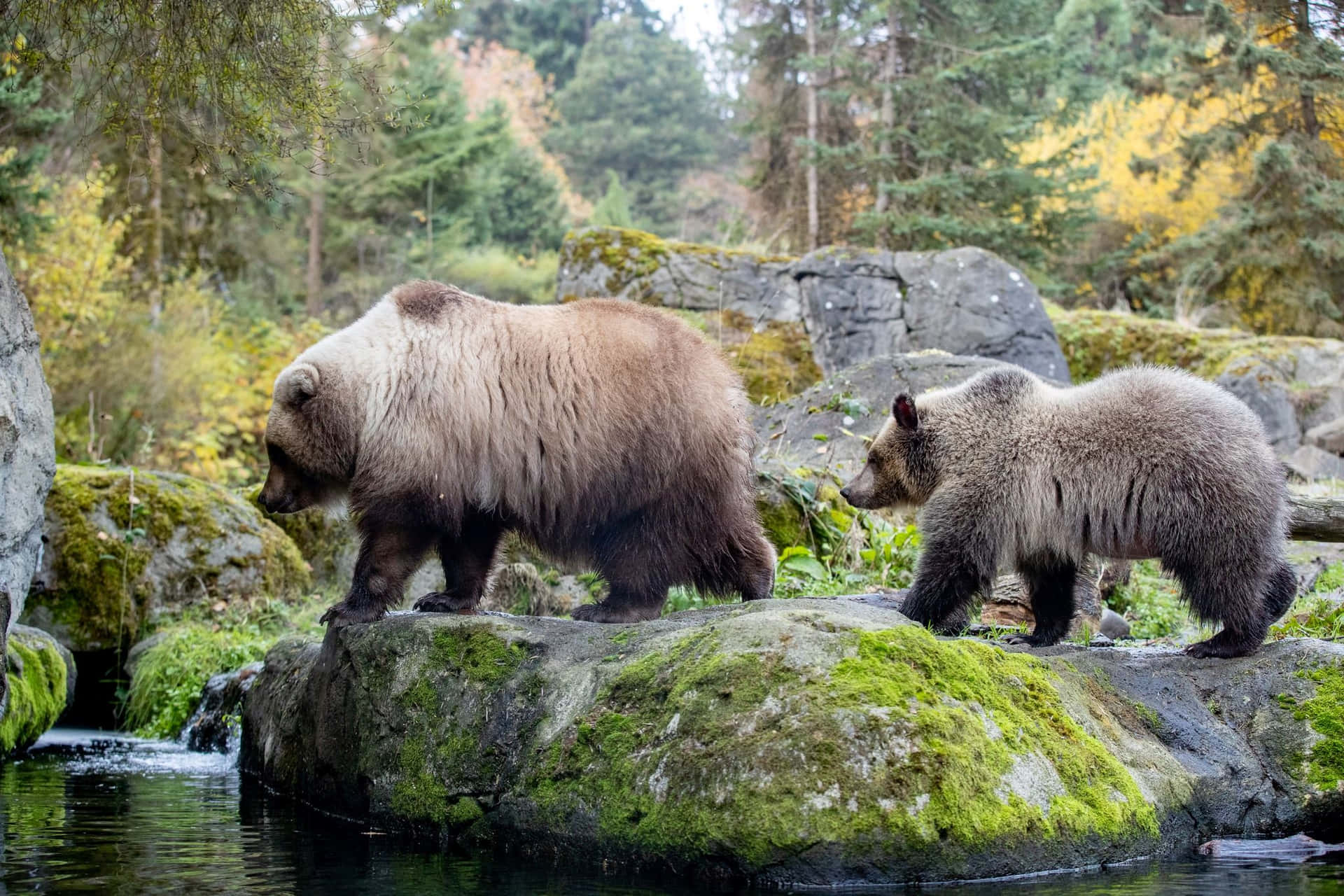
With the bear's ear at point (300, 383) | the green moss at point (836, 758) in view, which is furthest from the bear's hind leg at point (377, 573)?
the green moss at point (836, 758)

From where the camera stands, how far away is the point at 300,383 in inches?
250

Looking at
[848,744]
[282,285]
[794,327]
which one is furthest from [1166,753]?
[282,285]

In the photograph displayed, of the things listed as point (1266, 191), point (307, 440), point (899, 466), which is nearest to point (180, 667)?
point (307, 440)

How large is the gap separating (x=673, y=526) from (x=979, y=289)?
443 inches

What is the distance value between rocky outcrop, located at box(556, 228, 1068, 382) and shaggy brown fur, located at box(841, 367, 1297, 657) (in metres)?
9.62

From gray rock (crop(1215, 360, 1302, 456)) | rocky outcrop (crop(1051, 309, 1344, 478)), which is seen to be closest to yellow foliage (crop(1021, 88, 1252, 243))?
rocky outcrop (crop(1051, 309, 1344, 478))

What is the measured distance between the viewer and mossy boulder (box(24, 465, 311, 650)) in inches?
379

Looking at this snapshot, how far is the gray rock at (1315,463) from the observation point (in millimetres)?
14711

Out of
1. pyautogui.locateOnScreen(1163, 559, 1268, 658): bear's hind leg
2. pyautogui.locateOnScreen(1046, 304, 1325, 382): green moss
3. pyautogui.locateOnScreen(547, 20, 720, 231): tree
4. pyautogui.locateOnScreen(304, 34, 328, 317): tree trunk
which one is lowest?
pyautogui.locateOnScreen(1163, 559, 1268, 658): bear's hind leg

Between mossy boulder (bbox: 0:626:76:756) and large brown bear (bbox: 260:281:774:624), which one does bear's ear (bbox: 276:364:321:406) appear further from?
mossy boulder (bbox: 0:626:76:756)

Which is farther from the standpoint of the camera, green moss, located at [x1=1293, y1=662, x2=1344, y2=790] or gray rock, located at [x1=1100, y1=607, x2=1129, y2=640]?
gray rock, located at [x1=1100, y1=607, x2=1129, y2=640]

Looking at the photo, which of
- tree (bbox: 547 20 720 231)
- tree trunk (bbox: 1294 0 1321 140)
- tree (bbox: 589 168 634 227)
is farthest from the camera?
tree (bbox: 547 20 720 231)

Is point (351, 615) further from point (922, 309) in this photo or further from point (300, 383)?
point (922, 309)

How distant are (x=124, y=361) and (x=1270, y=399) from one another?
15.2m
